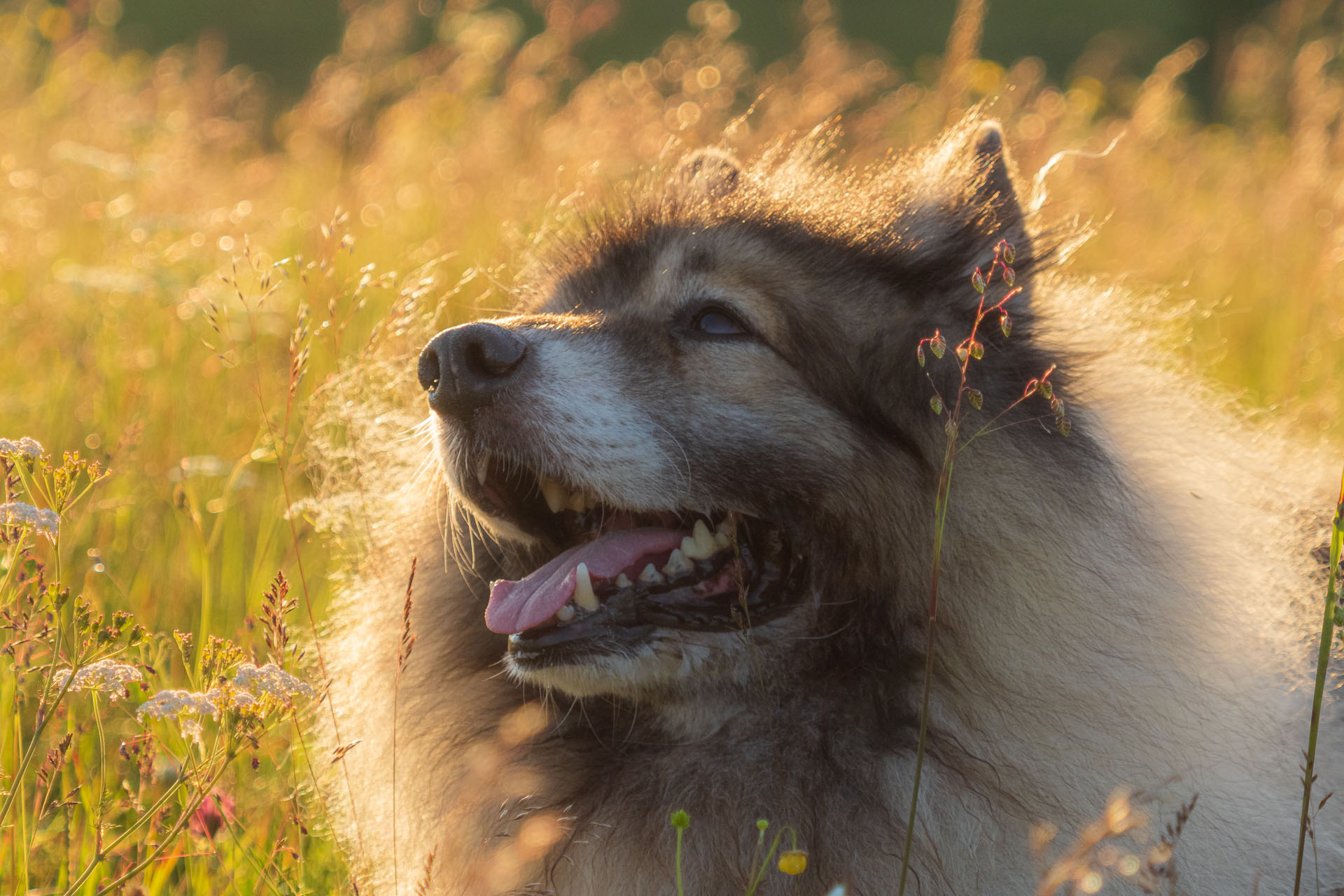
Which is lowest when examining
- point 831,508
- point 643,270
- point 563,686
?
point 563,686

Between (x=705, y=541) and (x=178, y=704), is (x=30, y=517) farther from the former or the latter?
(x=705, y=541)

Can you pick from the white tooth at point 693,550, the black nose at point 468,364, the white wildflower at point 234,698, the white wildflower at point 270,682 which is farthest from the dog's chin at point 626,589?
the white wildflower at point 234,698

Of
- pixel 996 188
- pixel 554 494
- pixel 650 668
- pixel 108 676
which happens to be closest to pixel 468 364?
pixel 554 494

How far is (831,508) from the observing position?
8.79ft

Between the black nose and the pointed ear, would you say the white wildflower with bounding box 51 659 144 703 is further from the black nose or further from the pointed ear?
the pointed ear

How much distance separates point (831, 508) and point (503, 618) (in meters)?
0.80

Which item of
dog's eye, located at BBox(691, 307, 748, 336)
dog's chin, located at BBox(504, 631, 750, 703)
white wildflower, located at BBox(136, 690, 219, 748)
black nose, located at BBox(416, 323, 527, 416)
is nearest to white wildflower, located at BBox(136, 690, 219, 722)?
white wildflower, located at BBox(136, 690, 219, 748)

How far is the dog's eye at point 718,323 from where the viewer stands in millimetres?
2828

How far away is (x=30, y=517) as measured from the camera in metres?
1.98

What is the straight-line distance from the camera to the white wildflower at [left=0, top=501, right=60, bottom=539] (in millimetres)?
1980

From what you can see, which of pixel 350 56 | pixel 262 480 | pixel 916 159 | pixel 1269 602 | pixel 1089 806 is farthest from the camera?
pixel 350 56

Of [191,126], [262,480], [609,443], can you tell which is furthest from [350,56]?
[609,443]

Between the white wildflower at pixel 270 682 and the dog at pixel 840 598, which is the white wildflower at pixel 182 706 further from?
the dog at pixel 840 598

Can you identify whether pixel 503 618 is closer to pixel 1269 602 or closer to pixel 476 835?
pixel 476 835
